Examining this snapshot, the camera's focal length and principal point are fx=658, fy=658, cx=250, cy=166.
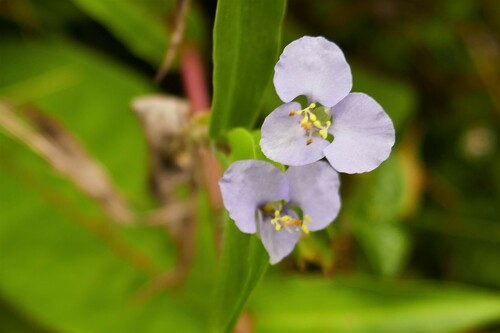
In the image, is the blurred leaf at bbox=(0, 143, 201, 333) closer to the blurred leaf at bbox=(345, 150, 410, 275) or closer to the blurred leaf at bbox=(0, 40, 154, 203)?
the blurred leaf at bbox=(0, 40, 154, 203)

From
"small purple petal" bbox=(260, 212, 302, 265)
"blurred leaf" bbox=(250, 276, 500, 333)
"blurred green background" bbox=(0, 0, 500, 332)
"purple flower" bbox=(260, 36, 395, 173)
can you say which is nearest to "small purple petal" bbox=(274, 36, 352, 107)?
"purple flower" bbox=(260, 36, 395, 173)

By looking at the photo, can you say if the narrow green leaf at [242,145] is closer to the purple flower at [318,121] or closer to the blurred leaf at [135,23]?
the purple flower at [318,121]

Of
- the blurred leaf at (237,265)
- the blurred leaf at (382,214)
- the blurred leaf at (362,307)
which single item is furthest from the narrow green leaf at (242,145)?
the blurred leaf at (382,214)

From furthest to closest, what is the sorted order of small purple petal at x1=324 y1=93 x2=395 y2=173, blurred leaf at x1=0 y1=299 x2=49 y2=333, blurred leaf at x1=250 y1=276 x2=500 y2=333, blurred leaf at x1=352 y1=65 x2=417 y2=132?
blurred leaf at x1=352 y1=65 x2=417 y2=132, blurred leaf at x1=0 y1=299 x2=49 y2=333, blurred leaf at x1=250 y1=276 x2=500 y2=333, small purple petal at x1=324 y1=93 x2=395 y2=173

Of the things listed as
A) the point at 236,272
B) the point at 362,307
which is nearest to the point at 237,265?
the point at 236,272

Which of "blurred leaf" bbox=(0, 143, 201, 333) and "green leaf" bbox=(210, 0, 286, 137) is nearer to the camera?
"green leaf" bbox=(210, 0, 286, 137)

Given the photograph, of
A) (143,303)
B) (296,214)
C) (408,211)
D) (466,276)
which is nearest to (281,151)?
(296,214)

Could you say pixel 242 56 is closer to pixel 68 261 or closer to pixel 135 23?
pixel 135 23
